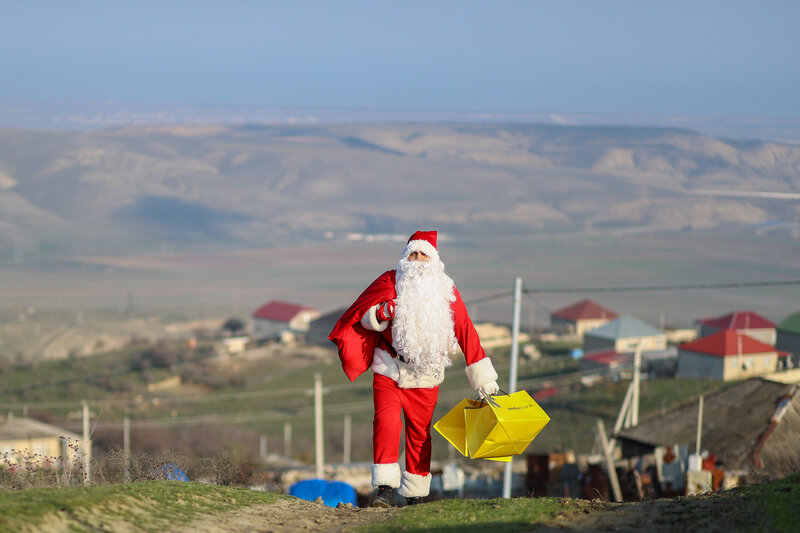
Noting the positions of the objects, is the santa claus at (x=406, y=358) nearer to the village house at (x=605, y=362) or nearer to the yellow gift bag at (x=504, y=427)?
the yellow gift bag at (x=504, y=427)

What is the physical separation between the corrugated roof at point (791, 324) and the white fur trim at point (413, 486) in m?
61.8

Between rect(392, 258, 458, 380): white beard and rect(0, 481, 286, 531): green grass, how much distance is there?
1.76 metres

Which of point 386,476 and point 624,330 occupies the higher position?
point 386,476

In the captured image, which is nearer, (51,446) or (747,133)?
(51,446)

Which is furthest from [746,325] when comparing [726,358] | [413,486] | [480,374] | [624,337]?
[413,486]

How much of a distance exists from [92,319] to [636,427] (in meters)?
116

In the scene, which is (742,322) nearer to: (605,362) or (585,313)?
(605,362)

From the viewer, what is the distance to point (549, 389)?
59938 mm

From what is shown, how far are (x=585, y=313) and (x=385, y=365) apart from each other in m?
91.6

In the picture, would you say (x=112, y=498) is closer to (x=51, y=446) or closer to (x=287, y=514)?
(x=287, y=514)

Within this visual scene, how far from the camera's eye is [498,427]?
28.2ft

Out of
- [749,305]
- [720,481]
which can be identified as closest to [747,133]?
[720,481]

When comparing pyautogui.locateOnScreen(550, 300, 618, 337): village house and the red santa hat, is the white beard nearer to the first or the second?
the red santa hat

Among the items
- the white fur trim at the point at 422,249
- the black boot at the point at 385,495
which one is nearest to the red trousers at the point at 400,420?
the black boot at the point at 385,495
